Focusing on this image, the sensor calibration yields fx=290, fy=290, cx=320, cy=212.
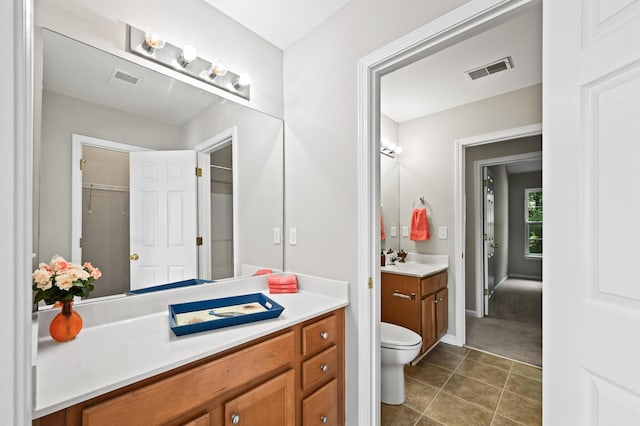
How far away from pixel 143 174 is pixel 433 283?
2550mm

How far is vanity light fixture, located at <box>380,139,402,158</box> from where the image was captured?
11.1 feet

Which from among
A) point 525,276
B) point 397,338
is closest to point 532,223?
point 525,276

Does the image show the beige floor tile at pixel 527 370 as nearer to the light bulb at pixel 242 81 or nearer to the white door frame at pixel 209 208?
the white door frame at pixel 209 208

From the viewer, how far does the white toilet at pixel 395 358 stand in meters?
1.92

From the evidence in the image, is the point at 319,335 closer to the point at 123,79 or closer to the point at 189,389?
the point at 189,389

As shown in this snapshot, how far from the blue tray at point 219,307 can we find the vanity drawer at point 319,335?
0.19 metres

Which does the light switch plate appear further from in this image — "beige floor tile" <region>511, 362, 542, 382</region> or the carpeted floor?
"beige floor tile" <region>511, 362, 542, 382</region>

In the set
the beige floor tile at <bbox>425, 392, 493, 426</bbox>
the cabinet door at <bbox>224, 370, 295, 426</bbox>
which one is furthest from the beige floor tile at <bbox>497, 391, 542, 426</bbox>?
the cabinet door at <bbox>224, 370, 295, 426</bbox>

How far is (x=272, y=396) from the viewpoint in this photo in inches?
48.2

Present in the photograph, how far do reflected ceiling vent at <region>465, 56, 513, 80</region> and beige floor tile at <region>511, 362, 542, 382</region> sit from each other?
8.33 ft

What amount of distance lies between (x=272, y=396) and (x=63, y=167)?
1281mm
